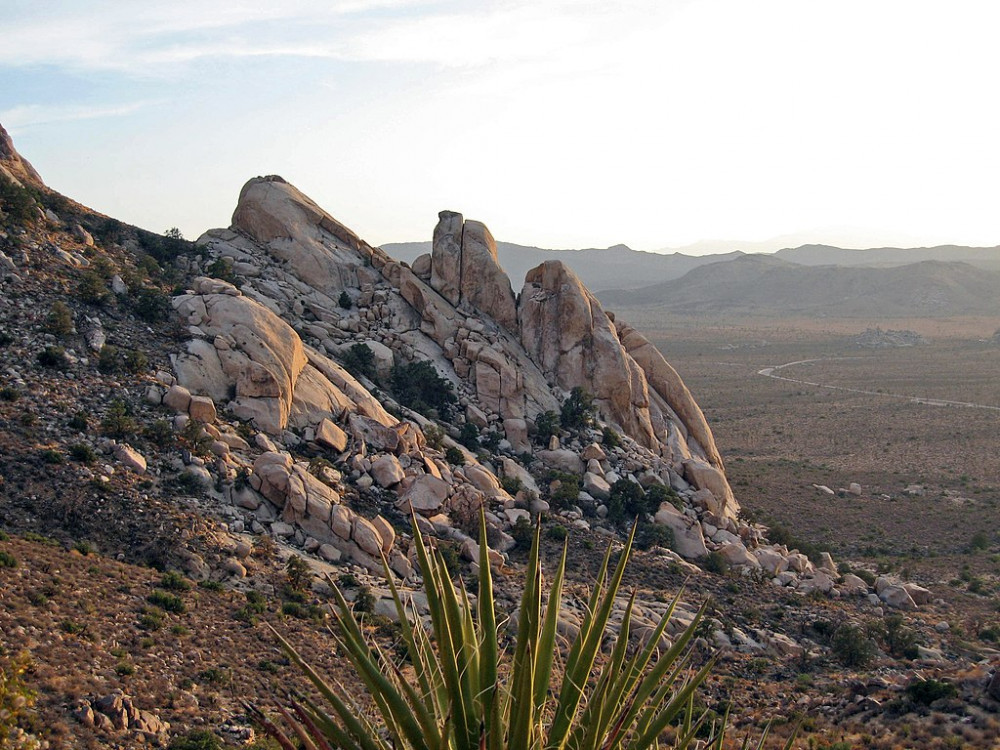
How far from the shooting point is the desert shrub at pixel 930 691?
47.6ft

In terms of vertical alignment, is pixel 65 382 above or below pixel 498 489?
above

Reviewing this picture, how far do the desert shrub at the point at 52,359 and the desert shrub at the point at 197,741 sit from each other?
12.7m

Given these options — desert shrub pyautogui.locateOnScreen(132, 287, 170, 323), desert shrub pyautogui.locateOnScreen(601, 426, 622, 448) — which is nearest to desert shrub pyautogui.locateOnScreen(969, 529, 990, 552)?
desert shrub pyautogui.locateOnScreen(601, 426, 622, 448)

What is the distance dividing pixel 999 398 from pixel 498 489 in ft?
203

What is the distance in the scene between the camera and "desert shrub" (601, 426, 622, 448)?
29891 millimetres

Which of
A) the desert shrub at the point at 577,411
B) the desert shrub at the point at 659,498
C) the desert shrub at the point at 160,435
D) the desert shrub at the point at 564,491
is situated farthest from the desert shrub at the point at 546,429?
the desert shrub at the point at 160,435

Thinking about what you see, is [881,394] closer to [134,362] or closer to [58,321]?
[134,362]

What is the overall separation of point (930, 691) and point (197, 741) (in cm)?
1340

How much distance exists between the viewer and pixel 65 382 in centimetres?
1970

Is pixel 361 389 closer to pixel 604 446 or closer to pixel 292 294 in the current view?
pixel 292 294

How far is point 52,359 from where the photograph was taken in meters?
20.0

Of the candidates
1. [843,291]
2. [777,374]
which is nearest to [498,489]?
[777,374]

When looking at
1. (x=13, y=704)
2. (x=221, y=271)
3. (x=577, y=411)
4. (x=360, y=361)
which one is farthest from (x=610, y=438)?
(x=13, y=704)

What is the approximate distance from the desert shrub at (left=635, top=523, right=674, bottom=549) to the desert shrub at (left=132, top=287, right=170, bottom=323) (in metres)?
17.0
